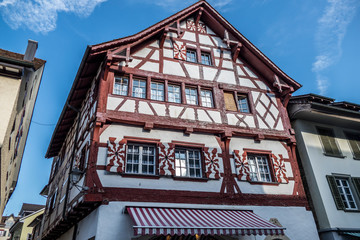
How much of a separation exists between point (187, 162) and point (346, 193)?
Result: 8103mm

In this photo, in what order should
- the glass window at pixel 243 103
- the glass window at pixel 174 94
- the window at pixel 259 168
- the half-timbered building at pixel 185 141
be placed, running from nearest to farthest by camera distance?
the half-timbered building at pixel 185 141
the window at pixel 259 168
the glass window at pixel 174 94
the glass window at pixel 243 103

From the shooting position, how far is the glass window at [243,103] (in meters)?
12.9

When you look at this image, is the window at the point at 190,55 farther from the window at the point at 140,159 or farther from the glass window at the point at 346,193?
the glass window at the point at 346,193

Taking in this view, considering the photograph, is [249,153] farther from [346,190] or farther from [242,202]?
[346,190]

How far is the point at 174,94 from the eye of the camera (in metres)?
11.8

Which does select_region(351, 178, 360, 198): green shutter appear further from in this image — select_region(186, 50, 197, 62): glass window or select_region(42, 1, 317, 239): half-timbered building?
select_region(186, 50, 197, 62): glass window

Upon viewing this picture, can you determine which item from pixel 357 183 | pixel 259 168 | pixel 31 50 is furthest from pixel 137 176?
pixel 357 183

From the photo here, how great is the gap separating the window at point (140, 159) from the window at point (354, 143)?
10.8 meters

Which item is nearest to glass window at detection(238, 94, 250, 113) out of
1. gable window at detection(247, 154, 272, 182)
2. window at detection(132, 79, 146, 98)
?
gable window at detection(247, 154, 272, 182)

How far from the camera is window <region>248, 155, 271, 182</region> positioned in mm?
11342

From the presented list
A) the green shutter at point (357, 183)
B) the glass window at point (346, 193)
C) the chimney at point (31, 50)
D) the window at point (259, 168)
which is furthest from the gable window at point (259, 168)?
the chimney at point (31, 50)

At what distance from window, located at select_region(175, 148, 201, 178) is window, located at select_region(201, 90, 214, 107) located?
2.35 meters

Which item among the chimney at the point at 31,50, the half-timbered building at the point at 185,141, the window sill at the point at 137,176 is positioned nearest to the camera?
the half-timbered building at the point at 185,141

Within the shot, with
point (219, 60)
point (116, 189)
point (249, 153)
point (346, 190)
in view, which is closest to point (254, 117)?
point (249, 153)
